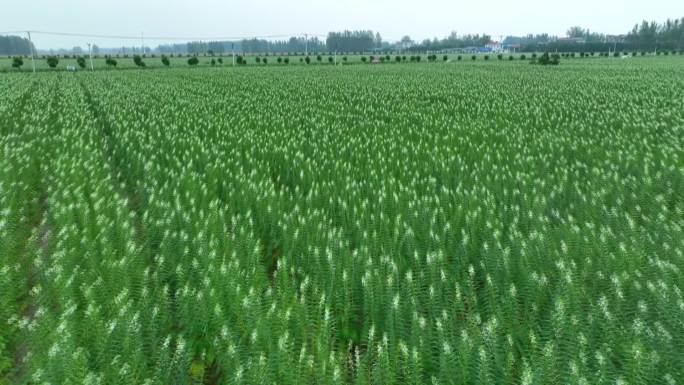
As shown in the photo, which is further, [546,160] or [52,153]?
[52,153]

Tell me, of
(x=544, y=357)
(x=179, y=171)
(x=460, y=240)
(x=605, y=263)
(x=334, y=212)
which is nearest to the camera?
(x=544, y=357)

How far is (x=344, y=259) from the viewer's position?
612cm

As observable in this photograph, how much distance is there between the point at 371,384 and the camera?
4.19 metres

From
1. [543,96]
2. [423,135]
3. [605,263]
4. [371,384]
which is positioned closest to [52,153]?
[423,135]

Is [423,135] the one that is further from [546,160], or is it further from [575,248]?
[575,248]

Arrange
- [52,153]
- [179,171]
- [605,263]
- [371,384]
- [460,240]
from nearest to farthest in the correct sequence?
[371,384] < [605,263] < [460,240] < [179,171] < [52,153]

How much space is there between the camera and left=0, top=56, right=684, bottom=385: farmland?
422 centimetres

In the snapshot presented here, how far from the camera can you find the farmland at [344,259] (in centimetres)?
422

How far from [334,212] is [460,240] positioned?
2.12 metres

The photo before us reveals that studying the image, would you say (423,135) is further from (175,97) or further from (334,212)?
(175,97)

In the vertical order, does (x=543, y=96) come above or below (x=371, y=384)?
above

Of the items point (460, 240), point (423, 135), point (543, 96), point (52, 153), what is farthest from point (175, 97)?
point (460, 240)

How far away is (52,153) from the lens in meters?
12.5

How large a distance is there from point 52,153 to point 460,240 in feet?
34.0
